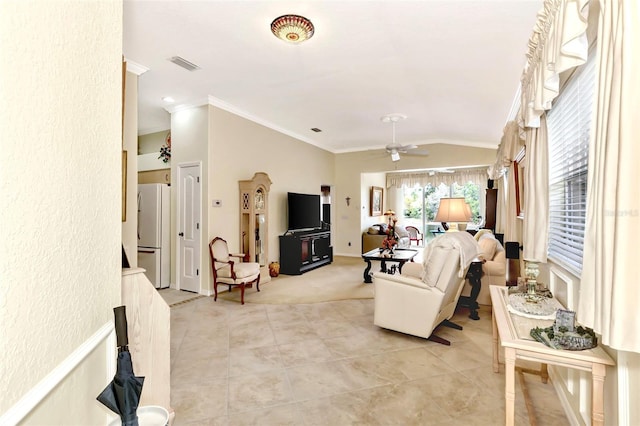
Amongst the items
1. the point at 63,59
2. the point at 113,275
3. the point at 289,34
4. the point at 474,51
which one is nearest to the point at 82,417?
the point at 113,275

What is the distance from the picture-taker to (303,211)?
22.1 ft

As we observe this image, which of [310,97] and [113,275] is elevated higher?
[310,97]

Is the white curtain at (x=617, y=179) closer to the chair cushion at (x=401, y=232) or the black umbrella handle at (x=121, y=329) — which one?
the black umbrella handle at (x=121, y=329)

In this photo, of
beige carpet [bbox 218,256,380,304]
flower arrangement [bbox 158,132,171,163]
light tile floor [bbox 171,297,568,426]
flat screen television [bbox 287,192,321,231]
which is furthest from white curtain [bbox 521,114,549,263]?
flower arrangement [bbox 158,132,171,163]

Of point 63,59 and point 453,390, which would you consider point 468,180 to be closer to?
point 453,390

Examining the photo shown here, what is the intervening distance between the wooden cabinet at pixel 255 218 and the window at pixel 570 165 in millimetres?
4055

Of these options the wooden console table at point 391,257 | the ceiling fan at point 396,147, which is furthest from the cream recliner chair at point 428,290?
the ceiling fan at point 396,147

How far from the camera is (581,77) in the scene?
1.92 meters

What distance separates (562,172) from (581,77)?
0.79 metres

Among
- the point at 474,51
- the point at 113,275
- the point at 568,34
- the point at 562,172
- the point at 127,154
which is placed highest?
the point at 474,51

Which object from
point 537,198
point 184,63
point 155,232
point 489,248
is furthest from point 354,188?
point 537,198

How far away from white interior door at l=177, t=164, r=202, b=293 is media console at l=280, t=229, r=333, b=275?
73.4 inches

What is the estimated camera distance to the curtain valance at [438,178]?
902cm

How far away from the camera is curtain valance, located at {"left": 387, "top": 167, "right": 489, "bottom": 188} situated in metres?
9.02
